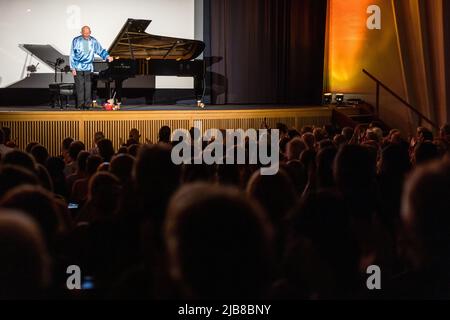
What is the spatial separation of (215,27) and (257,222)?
43.7 feet

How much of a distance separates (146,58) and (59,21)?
2.15m

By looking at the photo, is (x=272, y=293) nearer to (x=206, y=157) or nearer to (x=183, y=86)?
(x=206, y=157)

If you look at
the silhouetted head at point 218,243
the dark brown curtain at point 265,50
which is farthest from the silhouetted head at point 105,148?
the dark brown curtain at point 265,50

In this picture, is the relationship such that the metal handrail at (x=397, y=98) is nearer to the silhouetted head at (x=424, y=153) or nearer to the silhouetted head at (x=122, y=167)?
the silhouetted head at (x=424, y=153)

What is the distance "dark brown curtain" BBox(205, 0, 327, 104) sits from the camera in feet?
48.3

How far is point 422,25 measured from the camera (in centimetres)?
1176

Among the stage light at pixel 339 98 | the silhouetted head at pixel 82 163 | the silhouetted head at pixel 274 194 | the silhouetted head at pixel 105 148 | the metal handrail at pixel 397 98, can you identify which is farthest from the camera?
the stage light at pixel 339 98

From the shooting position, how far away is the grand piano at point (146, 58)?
12203mm

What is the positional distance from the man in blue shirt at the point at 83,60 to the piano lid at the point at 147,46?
2.01 ft

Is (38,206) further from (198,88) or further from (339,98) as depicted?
(339,98)

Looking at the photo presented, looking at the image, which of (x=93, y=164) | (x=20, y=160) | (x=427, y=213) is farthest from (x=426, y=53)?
(x=427, y=213)

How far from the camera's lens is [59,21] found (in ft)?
44.3

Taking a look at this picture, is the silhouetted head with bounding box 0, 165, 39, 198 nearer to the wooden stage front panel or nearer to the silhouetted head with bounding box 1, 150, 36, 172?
the silhouetted head with bounding box 1, 150, 36, 172
